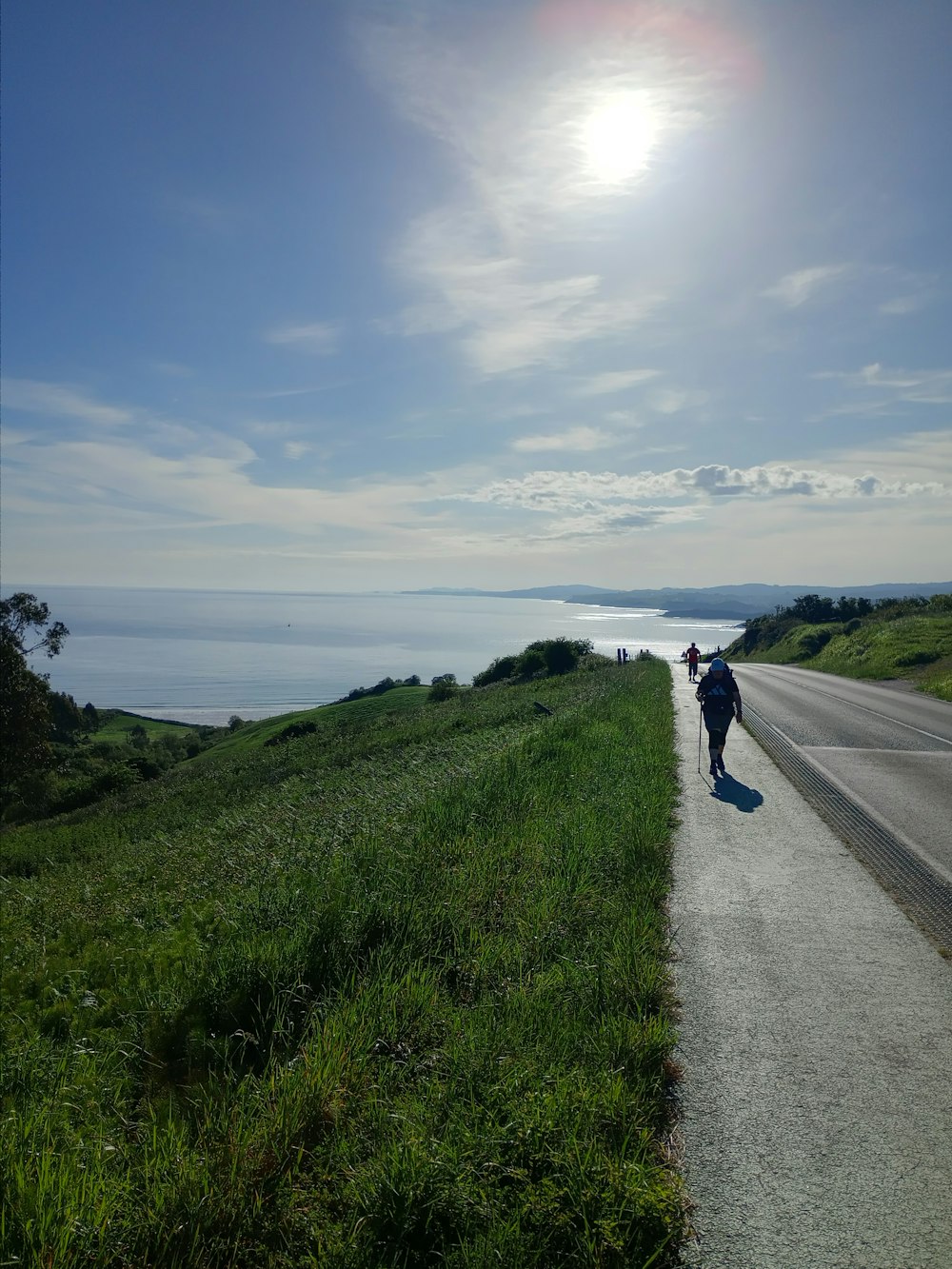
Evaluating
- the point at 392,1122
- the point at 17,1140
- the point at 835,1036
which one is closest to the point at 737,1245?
the point at 392,1122

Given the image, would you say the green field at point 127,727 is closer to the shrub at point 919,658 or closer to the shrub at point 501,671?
the shrub at point 501,671

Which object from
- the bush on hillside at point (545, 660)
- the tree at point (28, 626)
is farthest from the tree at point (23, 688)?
the bush on hillside at point (545, 660)

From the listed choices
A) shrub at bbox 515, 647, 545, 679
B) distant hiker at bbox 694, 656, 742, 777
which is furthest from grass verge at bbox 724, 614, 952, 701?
distant hiker at bbox 694, 656, 742, 777

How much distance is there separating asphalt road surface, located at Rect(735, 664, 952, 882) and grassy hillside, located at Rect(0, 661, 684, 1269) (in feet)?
11.4

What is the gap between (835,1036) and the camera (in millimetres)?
4426

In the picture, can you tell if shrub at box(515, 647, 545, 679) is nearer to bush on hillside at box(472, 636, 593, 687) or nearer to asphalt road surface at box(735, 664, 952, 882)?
bush on hillside at box(472, 636, 593, 687)

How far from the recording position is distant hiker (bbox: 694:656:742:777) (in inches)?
506

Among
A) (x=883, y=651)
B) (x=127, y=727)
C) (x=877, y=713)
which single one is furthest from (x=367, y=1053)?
(x=127, y=727)

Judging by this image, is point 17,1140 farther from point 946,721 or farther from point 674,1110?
point 946,721

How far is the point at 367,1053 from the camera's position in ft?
12.6

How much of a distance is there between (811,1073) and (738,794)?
747 cm

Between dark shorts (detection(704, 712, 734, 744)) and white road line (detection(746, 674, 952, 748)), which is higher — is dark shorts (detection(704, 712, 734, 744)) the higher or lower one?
the higher one

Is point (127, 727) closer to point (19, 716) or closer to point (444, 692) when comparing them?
point (444, 692)

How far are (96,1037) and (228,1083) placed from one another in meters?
1.82
